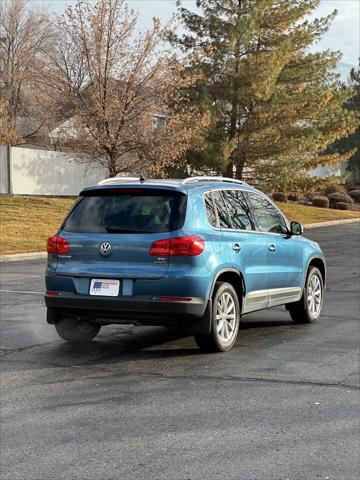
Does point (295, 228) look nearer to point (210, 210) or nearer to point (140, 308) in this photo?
point (210, 210)

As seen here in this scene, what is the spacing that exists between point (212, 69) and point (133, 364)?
28.8 m

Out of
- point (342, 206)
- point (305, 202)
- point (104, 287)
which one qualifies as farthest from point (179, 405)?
point (305, 202)

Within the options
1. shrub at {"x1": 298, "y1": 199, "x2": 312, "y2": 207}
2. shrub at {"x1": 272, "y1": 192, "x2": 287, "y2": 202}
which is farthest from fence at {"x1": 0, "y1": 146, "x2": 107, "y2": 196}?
shrub at {"x1": 298, "y1": 199, "x2": 312, "y2": 207}

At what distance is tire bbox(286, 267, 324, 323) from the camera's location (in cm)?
952

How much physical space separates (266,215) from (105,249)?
8.02ft

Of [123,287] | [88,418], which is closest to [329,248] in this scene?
[123,287]

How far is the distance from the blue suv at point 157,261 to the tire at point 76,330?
11 mm

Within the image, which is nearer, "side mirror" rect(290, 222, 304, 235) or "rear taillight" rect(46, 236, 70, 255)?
"rear taillight" rect(46, 236, 70, 255)

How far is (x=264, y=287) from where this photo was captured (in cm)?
848

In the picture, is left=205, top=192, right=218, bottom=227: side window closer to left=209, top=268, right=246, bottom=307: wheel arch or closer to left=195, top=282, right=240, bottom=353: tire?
left=209, top=268, right=246, bottom=307: wheel arch

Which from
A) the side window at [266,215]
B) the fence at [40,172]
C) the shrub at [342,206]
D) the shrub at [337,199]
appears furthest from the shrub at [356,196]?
the side window at [266,215]

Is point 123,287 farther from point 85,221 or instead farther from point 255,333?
point 255,333

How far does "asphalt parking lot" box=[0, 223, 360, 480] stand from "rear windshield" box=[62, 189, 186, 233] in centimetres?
134

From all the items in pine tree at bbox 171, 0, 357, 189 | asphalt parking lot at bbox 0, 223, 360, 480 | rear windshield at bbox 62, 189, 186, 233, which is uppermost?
pine tree at bbox 171, 0, 357, 189
